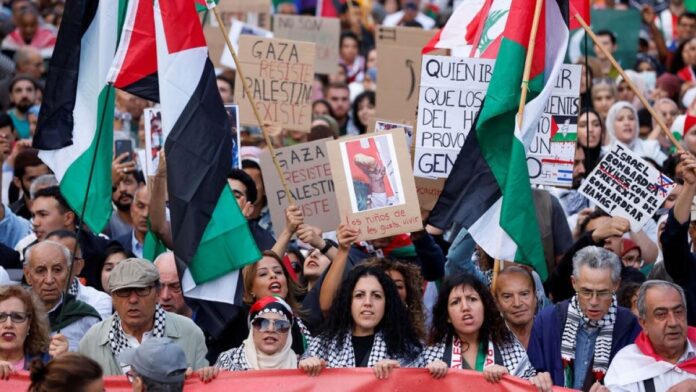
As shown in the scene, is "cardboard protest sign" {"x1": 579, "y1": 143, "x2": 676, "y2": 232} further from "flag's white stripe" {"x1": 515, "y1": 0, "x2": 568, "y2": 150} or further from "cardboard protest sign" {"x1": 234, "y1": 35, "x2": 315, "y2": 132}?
"cardboard protest sign" {"x1": 234, "y1": 35, "x2": 315, "y2": 132}

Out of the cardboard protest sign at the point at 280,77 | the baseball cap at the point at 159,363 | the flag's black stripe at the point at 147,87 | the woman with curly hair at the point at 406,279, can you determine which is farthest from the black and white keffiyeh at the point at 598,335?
the cardboard protest sign at the point at 280,77

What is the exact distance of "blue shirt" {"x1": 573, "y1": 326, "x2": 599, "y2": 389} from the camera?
9.12 meters

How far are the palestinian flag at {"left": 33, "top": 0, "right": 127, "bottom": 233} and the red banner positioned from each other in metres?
1.50

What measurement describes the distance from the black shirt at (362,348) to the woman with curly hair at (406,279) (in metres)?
0.49

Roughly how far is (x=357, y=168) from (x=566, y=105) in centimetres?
153

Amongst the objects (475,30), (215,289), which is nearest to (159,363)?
(215,289)

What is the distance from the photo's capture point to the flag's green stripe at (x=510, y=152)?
9.77 meters

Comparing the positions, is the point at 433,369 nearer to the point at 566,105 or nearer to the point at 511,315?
the point at 511,315

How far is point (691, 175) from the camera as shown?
9.45m

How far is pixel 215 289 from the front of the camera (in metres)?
9.49

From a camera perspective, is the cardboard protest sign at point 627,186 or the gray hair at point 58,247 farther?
the cardboard protest sign at point 627,186

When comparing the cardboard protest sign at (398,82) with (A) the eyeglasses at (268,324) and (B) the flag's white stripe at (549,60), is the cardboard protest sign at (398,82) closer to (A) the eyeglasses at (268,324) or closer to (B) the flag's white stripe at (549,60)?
(B) the flag's white stripe at (549,60)

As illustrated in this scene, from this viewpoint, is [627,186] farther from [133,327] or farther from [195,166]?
[133,327]

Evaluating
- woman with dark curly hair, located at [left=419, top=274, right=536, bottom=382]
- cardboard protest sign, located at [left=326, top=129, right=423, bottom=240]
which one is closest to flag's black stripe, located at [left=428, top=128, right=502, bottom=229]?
cardboard protest sign, located at [left=326, top=129, right=423, bottom=240]
